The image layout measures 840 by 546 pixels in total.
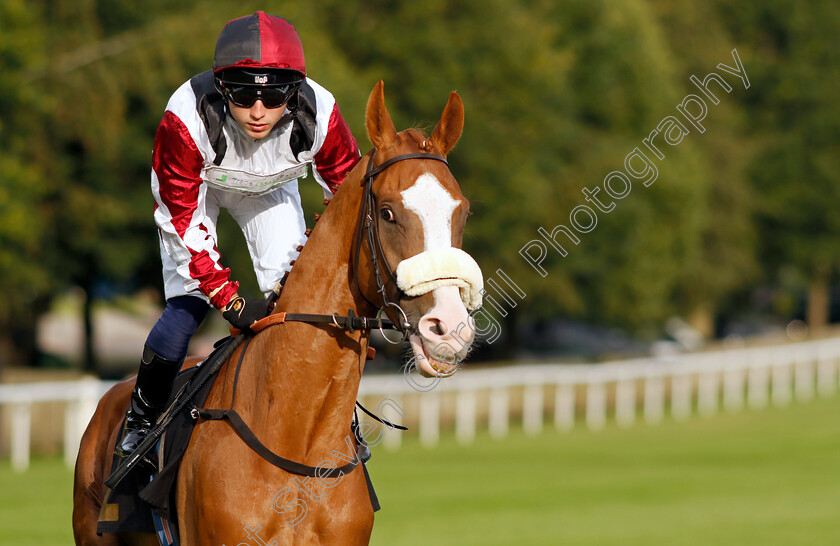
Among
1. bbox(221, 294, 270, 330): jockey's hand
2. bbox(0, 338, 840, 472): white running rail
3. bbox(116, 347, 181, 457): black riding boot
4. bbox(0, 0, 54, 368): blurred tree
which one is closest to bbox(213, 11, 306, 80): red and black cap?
bbox(221, 294, 270, 330): jockey's hand

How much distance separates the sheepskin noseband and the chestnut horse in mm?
49

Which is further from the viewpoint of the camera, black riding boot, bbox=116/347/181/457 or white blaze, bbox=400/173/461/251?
black riding boot, bbox=116/347/181/457

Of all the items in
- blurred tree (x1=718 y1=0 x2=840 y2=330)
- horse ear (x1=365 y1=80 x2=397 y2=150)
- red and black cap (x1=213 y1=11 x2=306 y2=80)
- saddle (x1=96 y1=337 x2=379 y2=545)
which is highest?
blurred tree (x1=718 y1=0 x2=840 y2=330)

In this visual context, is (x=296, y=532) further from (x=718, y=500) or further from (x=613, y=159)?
(x=613, y=159)

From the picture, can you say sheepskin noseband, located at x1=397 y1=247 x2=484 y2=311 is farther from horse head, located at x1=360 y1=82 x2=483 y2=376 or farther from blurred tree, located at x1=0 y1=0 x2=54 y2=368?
blurred tree, located at x1=0 y1=0 x2=54 y2=368

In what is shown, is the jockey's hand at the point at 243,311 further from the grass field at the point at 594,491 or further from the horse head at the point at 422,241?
the grass field at the point at 594,491

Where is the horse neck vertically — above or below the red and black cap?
below

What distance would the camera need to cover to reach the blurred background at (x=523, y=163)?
19453 millimetres

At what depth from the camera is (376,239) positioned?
13.1ft

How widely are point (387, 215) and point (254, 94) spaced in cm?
85

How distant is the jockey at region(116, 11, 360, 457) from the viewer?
4.50 metres

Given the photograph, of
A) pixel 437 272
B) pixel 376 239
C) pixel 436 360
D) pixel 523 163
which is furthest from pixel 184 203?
pixel 523 163

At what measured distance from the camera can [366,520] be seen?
14.0 ft

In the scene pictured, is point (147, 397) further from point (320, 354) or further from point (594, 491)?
point (594, 491)
